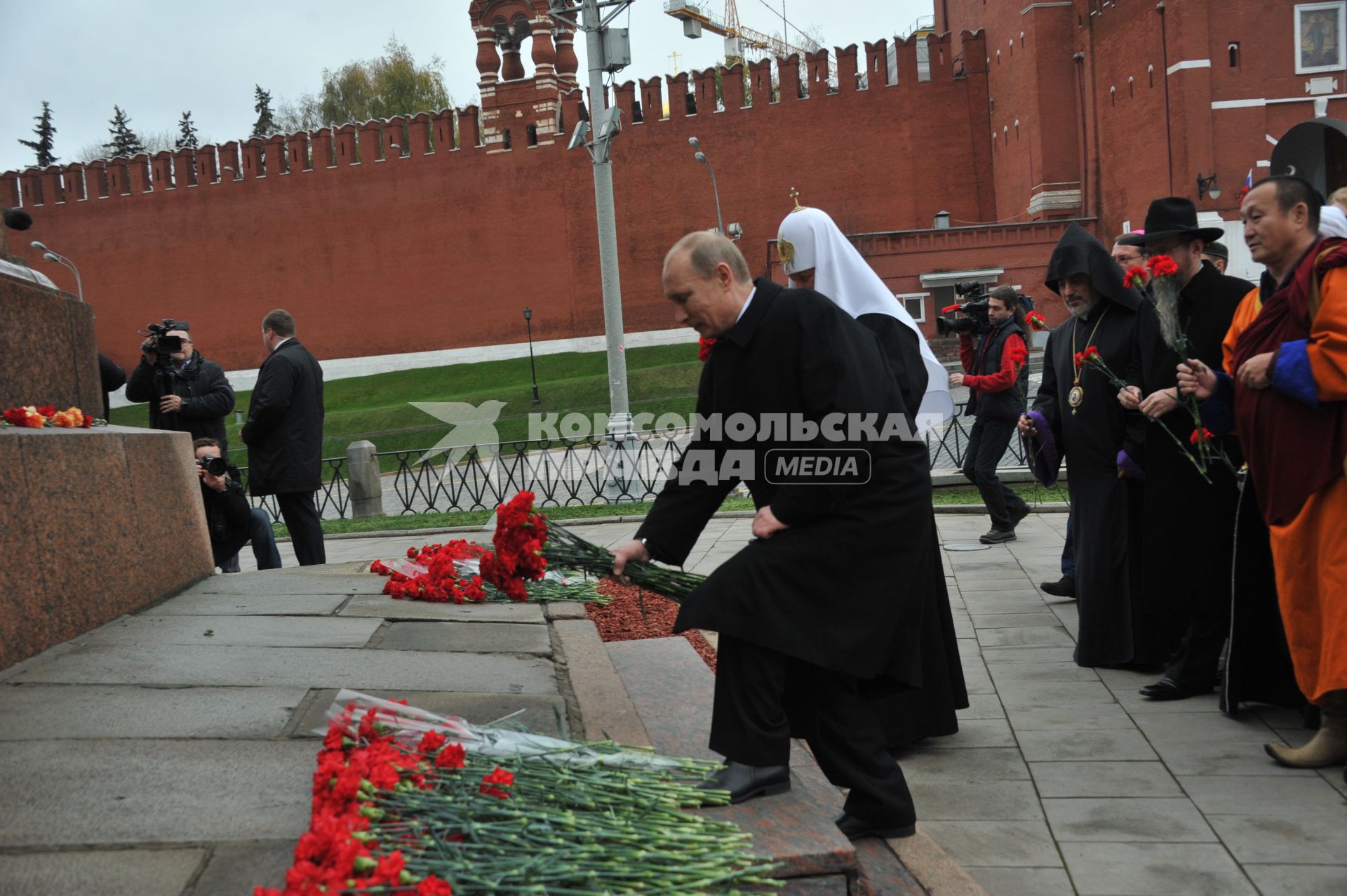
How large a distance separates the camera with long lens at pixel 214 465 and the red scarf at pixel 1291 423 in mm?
4871

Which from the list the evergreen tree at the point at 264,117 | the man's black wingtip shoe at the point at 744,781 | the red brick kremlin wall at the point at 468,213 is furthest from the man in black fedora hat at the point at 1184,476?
the evergreen tree at the point at 264,117

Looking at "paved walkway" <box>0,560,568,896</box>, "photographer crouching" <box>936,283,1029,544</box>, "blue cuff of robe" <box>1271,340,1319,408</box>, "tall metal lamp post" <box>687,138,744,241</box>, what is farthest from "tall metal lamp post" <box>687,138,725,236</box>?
"blue cuff of robe" <box>1271,340,1319,408</box>

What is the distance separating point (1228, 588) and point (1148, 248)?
131 cm

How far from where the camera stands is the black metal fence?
533 inches

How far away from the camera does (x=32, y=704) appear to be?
3.37 m

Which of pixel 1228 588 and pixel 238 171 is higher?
pixel 238 171

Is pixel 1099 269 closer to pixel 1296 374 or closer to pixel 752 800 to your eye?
pixel 1296 374

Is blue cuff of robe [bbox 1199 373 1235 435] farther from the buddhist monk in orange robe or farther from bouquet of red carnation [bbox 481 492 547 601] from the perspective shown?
bouquet of red carnation [bbox 481 492 547 601]

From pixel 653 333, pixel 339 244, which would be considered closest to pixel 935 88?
pixel 653 333

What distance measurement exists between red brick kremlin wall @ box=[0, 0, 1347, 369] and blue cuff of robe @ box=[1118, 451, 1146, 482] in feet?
85.6

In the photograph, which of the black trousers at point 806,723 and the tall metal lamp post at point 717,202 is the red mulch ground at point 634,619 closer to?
the black trousers at point 806,723

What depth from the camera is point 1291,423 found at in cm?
362

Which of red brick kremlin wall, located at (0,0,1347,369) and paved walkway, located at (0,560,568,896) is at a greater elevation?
red brick kremlin wall, located at (0,0,1347,369)

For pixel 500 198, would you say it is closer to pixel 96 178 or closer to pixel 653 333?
pixel 653 333
